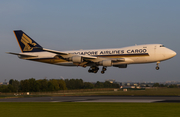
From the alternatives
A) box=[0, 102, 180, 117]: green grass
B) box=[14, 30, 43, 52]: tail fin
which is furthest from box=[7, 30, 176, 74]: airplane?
box=[0, 102, 180, 117]: green grass

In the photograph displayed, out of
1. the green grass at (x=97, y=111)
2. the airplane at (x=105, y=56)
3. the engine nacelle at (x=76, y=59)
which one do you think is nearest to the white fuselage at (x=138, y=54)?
the airplane at (x=105, y=56)

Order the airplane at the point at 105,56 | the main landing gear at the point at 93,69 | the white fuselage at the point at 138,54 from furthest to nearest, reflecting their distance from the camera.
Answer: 1. the main landing gear at the point at 93,69
2. the airplane at the point at 105,56
3. the white fuselage at the point at 138,54

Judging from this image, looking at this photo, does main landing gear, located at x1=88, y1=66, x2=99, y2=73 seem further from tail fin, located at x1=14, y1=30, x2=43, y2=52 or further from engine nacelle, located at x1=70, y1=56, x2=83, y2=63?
tail fin, located at x1=14, y1=30, x2=43, y2=52

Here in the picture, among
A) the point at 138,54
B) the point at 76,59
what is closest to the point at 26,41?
the point at 76,59

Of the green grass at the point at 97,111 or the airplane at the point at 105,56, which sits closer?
the green grass at the point at 97,111

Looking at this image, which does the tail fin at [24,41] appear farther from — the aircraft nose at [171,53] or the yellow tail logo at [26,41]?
the aircraft nose at [171,53]

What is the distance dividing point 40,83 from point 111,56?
251 ft

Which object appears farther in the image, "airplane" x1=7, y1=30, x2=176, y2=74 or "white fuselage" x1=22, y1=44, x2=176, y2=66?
"airplane" x1=7, y1=30, x2=176, y2=74

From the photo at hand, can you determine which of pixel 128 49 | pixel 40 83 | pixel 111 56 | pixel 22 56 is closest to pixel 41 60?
pixel 22 56

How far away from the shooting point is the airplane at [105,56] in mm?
50656

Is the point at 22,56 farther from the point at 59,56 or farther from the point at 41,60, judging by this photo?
the point at 59,56

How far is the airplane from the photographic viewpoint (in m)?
50.7

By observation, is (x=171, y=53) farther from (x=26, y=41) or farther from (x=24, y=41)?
(x=24, y=41)

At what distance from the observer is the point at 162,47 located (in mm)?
50875
